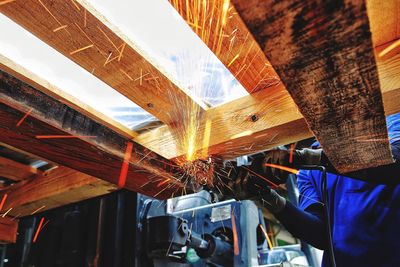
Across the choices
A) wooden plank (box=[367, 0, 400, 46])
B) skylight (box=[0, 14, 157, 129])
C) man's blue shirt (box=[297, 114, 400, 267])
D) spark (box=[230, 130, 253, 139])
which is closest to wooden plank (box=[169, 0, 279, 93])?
spark (box=[230, 130, 253, 139])

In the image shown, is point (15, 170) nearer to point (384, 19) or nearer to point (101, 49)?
point (101, 49)

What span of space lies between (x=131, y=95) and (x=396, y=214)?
164 cm

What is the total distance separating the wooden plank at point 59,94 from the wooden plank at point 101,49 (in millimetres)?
234

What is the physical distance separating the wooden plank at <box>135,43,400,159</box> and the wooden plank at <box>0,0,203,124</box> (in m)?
0.19

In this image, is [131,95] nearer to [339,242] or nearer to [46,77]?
[46,77]

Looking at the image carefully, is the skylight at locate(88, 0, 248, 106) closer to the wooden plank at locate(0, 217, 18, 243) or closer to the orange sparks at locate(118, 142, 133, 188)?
the orange sparks at locate(118, 142, 133, 188)

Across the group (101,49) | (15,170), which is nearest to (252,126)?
(101,49)

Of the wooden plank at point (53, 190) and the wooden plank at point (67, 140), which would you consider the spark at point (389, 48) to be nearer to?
the wooden plank at point (67, 140)

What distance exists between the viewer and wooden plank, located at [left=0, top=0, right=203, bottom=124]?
1.19 m

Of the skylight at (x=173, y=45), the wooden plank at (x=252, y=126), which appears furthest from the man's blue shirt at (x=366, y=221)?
the skylight at (x=173, y=45)

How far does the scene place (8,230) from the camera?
2.91 m

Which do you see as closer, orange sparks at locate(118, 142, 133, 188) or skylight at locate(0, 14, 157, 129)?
skylight at locate(0, 14, 157, 129)

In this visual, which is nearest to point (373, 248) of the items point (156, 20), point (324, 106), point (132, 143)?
point (324, 106)

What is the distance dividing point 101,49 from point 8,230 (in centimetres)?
228
